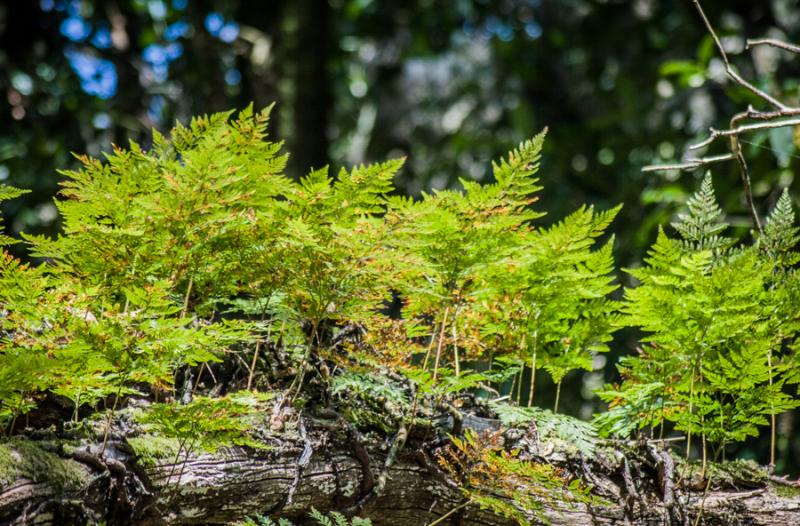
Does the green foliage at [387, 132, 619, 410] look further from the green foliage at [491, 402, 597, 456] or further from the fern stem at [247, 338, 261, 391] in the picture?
the fern stem at [247, 338, 261, 391]

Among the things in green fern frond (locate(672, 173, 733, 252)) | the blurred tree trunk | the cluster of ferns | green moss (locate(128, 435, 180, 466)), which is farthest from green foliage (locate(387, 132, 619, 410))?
the blurred tree trunk

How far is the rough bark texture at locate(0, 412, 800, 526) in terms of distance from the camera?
101cm

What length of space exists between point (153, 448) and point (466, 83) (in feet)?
21.0

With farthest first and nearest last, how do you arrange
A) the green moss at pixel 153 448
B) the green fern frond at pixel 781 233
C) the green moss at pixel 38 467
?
the green fern frond at pixel 781 233 < the green moss at pixel 153 448 < the green moss at pixel 38 467

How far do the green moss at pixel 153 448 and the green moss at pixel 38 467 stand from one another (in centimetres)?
8

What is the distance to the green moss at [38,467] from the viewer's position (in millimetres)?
970

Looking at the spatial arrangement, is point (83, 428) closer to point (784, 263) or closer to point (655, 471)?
point (655, 471)

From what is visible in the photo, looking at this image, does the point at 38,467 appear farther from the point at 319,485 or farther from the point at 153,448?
the point at 319,485

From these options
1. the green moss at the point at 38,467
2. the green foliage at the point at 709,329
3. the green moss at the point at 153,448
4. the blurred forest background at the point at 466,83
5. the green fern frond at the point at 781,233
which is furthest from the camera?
the blurred forest background at the point at 466,83

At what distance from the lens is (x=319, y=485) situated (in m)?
1.20

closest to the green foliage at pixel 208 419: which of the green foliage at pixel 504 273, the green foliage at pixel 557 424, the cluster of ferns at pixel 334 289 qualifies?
the cluster of ferns at pixel 334 289

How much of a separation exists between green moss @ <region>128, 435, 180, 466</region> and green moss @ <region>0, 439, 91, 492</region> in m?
0.08

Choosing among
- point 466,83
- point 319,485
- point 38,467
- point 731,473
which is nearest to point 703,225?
point 731,473

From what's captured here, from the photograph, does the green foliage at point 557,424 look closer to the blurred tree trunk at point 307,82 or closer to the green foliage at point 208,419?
the green foliage at point 208,419
